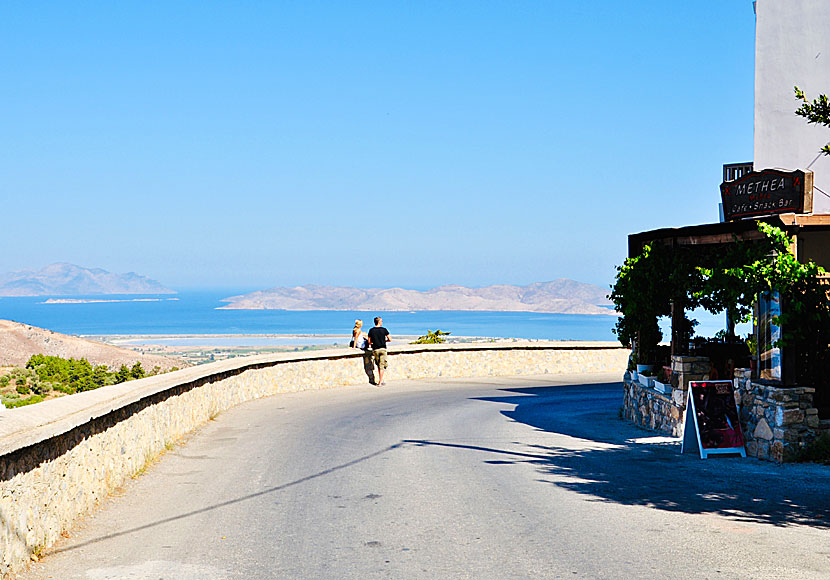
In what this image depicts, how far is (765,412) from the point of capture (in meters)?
13.0

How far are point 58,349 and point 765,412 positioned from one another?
207 ft

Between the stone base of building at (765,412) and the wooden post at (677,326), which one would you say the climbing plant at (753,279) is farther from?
the stone base of building at (765,412)

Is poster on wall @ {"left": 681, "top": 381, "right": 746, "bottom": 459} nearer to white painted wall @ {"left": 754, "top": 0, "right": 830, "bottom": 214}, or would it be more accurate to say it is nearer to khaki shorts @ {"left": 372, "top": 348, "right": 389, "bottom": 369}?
white painted wall @ {"left": 754, "top": 0, "right": 830, "bottom": 214}

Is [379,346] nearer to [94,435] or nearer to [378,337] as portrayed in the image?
[378,337]

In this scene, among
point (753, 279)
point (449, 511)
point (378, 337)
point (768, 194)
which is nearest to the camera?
point (449, 511)

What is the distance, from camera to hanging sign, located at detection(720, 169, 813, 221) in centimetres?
1367

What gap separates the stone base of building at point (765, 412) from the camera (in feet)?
41.1

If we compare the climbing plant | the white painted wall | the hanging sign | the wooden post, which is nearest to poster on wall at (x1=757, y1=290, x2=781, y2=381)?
the climbing plant

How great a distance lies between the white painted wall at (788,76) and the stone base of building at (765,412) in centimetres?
895

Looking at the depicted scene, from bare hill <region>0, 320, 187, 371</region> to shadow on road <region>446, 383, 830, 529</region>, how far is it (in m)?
47.4

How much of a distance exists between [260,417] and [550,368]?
15.7 metres

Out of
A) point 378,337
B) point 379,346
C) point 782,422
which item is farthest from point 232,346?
point 782,422

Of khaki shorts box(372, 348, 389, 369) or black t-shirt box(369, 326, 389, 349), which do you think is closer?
black t-shirt box(369, 326, 389, 349)

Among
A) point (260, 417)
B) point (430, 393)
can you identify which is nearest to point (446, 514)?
point (260, 417)
